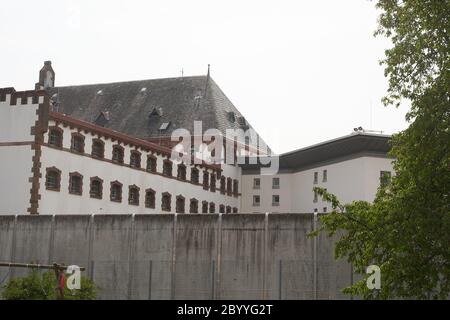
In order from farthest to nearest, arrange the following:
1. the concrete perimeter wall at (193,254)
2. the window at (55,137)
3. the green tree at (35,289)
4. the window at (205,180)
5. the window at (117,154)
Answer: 1. the window at (205,180)
2. the window at (117,154)
3. the window at (55,137)
4. the concrete perimeter wall at (193,254)
5. the green tree at (35,289)

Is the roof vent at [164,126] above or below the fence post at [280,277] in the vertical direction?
above

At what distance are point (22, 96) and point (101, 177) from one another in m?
8.22

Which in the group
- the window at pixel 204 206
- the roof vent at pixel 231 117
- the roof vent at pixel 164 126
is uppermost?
the roof vent at pixel 231 117

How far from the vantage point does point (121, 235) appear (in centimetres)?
3147

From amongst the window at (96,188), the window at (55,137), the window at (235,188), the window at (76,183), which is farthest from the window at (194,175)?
the window at (55,137)

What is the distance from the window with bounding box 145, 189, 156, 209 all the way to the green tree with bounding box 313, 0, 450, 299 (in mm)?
37625

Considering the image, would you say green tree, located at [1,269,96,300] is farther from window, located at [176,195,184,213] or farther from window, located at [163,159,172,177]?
window, located at [176,195,184,213]

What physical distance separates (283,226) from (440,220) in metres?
13.5

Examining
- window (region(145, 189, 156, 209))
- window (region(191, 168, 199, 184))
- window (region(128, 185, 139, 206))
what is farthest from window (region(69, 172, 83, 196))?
window (region(191, 168, 199, 184))

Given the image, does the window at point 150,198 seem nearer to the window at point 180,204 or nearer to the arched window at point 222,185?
the window at point 180,204

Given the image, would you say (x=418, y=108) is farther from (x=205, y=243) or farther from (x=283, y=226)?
(x=205, y=243)

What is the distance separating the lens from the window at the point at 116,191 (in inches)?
1994

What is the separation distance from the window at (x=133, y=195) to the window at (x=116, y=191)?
52.8 inches

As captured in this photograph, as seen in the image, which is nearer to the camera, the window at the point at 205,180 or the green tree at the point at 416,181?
the green tree at the point at 416,181
